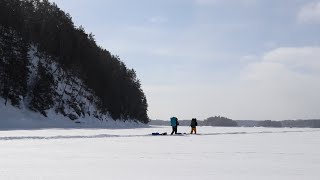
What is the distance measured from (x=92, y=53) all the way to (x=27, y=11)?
813 inches

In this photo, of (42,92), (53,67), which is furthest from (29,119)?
(53,67)

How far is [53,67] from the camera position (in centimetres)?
8212

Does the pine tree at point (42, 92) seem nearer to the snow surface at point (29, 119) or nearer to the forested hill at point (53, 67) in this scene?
the forested hill at point (53, 67)

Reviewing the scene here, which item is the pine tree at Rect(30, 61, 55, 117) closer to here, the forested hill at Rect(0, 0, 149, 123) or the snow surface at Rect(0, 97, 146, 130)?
the forested hill at Rect(0, 0, 149, 123)

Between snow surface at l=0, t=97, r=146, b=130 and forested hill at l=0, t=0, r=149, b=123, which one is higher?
forested hill at l=0, t=0, r=149, b=123

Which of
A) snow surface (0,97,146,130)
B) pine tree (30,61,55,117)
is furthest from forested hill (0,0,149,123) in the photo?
snow surface (0,97,146,130)

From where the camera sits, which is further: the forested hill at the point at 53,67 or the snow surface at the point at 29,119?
the forested hill at the point at 53,67

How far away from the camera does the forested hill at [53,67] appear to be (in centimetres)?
6750

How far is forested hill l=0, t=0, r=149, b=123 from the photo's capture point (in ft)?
221

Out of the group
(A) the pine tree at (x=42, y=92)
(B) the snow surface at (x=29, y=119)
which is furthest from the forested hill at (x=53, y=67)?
(B) the snow surface at (x=29, y=119)

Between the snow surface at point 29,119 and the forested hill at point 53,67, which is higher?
the forested hill at point 53,67

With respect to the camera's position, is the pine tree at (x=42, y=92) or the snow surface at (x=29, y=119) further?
the pine tree at (x=42, y=92)

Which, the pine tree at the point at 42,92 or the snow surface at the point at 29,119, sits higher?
the pine tree at the point at 42,92

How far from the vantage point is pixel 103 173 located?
9.32 m
